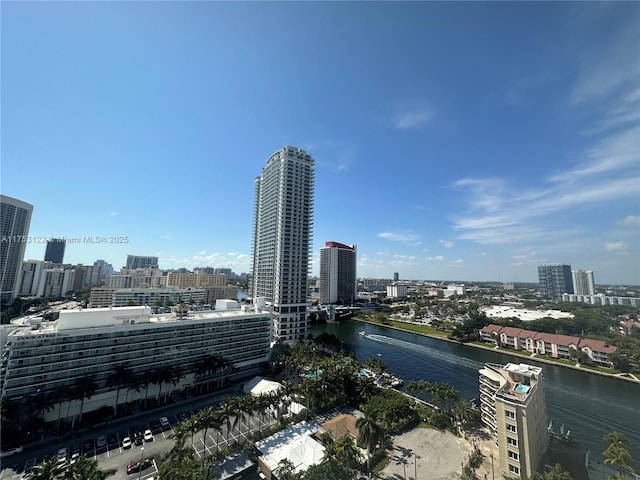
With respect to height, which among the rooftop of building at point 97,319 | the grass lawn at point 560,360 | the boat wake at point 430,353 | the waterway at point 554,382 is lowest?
the waterway at point 554,382

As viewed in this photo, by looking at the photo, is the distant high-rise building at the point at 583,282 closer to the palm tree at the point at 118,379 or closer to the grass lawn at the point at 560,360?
the grass lawn at the point at 560,360

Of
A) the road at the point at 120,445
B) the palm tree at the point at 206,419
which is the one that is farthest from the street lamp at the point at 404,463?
the palm tree at the point at 206,419

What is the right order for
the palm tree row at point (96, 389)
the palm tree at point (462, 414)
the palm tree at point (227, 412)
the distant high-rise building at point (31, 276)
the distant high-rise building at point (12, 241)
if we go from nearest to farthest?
the palm tree at point (227, 412), the palm tree row at point (96, 389), the palm tree at point (462, 414), the distant high-rise building at point (12, 241), the distant high-rise building at point (31, 276)

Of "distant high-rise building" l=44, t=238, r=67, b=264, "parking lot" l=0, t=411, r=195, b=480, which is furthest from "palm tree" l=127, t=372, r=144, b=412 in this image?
"distant high-rise building" l=44, t=238, r=67, b=264

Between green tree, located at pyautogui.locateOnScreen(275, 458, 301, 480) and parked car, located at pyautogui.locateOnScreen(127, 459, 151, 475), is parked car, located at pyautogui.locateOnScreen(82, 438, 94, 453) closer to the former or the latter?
parked car, located at pyautogui.locateOnScreen(127, 459, 151, 475)

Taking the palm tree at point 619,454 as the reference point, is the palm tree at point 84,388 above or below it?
above

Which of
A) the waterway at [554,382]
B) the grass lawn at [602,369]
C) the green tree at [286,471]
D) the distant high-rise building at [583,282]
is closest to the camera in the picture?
the green tree at [286,471]

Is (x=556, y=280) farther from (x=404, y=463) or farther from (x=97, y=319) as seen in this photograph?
(x=97, y=319)
